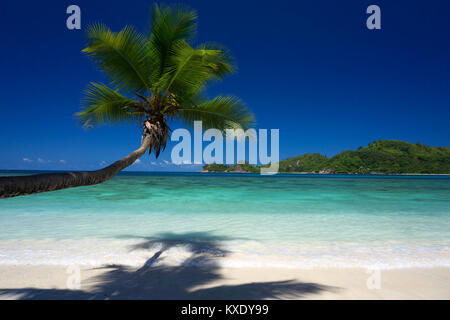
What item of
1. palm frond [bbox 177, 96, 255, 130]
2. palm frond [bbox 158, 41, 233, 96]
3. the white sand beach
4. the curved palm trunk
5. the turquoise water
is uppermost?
palm frond [bbox 158, 41, 233, 96]

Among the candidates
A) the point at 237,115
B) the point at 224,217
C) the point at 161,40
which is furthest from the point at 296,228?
the point at 161,40

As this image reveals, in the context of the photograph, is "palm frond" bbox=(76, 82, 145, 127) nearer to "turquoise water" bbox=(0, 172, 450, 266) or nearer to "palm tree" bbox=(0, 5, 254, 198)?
"palm tree" bbox=(0, 5, 254, 198)

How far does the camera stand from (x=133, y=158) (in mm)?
3266

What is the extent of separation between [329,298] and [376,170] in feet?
309

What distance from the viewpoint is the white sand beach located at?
9.76 ft

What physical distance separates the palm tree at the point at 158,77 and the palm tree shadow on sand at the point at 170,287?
193 cm

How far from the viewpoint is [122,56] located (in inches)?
171

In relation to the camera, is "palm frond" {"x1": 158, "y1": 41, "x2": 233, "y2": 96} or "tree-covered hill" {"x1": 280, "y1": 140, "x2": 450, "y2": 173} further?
"tree-covered hill" {"x1": 280, "y1": 140, "x2": 450, "y2": 173}

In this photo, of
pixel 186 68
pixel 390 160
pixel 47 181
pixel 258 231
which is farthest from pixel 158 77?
pixel 390 160

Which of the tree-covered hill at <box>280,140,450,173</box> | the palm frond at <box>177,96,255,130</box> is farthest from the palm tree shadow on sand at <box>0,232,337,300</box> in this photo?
the tree-covered hill at <box>280,140,450,173</box>

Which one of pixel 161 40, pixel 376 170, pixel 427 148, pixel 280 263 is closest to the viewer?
pixel 280 263

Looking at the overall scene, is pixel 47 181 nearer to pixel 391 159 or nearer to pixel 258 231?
pixel 258 231

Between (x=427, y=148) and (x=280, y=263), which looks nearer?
(x=280, y=263)
